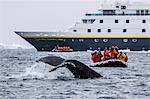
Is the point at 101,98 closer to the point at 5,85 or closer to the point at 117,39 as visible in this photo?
the point at 5,85

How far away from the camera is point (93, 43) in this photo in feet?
392

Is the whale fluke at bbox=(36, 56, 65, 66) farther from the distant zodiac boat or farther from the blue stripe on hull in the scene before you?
the blue stripe on hull

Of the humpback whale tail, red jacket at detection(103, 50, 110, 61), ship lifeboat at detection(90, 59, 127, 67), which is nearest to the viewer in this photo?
the humpback whale tail

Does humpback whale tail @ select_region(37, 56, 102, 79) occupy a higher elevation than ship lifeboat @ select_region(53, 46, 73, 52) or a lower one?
lower

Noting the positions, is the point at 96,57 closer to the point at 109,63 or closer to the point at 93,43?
the point at 109,63

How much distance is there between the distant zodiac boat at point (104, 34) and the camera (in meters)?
119

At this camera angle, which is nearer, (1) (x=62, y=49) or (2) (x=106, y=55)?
(2) (x=106, y=55)

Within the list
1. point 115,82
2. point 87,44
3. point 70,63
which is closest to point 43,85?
point 70,63

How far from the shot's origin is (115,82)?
128ft

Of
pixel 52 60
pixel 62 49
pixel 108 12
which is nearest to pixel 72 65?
pixel 52 60

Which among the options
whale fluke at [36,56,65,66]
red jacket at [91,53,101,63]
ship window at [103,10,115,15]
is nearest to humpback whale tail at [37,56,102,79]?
whale fluke at [36,56,65,66]

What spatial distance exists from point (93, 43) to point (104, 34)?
2882 millimetres

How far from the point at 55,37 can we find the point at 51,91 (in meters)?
86.8

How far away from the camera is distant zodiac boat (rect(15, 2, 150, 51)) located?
390 feet
